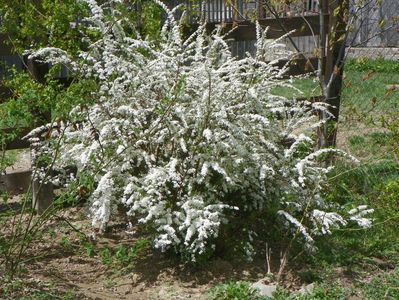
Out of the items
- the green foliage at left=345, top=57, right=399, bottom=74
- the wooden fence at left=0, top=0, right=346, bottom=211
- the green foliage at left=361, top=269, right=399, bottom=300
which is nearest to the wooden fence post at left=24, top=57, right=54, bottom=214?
the wooden fence at left=0, top=0, right=346, bottom=211

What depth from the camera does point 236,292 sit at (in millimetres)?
4371

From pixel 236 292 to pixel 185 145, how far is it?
112cm

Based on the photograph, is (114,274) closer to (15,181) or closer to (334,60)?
(15,181)

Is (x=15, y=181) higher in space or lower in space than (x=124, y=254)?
higher

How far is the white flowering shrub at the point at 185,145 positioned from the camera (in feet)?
15.9

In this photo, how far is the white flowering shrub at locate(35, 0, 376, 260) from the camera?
486cm

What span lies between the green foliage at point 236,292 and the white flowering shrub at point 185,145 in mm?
→ 372

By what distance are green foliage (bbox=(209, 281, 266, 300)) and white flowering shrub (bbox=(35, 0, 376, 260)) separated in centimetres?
37

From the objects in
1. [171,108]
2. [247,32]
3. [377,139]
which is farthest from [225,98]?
[377,139]

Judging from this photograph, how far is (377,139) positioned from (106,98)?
3388 mm

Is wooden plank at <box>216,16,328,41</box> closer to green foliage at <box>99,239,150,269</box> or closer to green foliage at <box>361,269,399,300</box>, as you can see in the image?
green foliage at <box>99,239,150,269</box>

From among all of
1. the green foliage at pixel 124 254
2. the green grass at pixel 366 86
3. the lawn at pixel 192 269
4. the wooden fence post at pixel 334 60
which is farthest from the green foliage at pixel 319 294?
the green grass at pixel 366 86

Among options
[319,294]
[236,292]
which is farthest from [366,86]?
[236,292]

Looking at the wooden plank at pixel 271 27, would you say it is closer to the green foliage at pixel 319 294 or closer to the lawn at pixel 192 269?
the lawn at pixel 192 269
